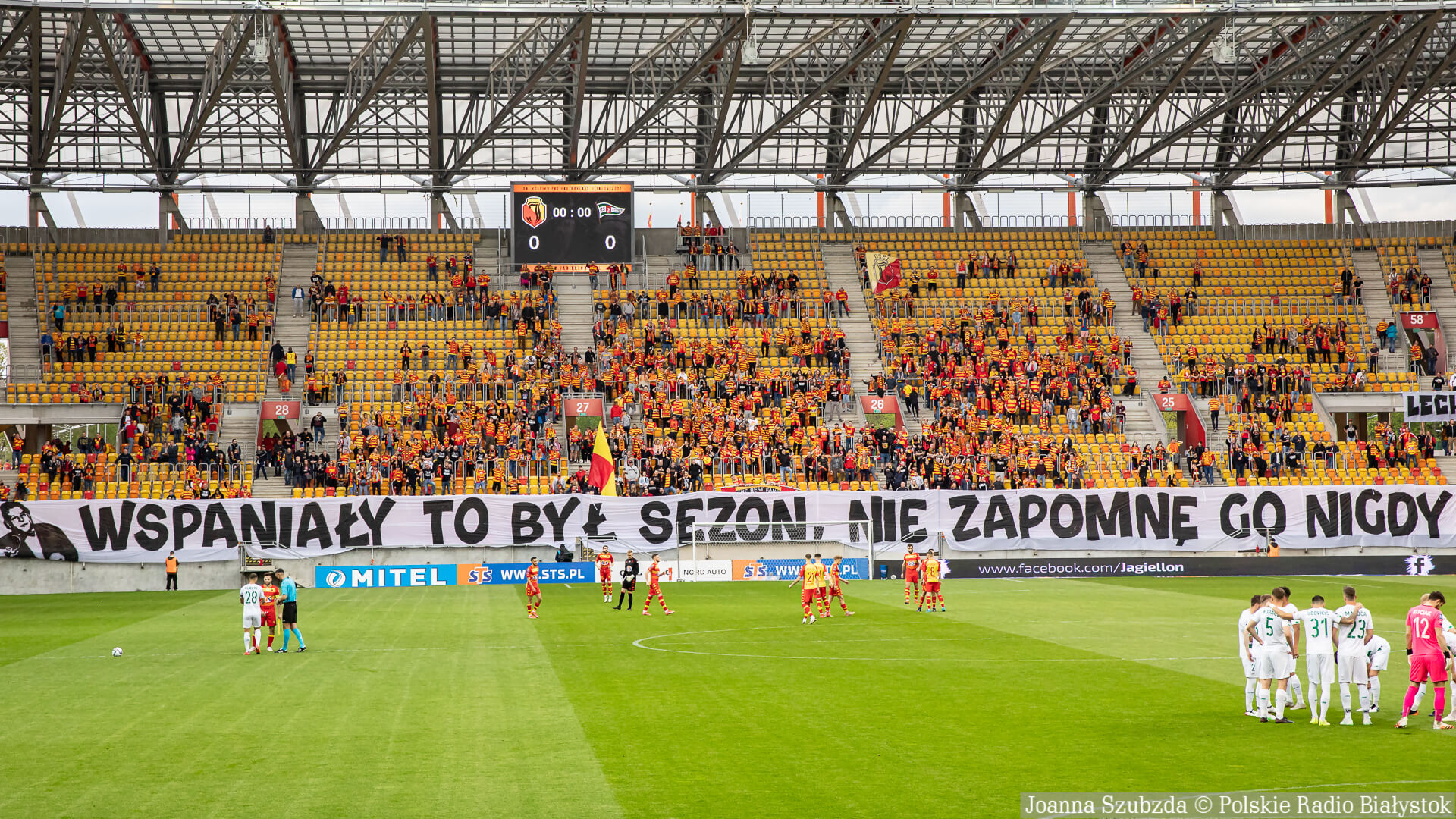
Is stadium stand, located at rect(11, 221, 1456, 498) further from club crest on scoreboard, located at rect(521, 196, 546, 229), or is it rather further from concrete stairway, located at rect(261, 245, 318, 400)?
club crest on scoreboard, located at rect(521, 196, 546, 229)

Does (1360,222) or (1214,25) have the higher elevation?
(1214,25)

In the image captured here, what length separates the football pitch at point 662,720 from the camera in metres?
12.6

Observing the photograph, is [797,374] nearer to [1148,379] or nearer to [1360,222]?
[1148,379]

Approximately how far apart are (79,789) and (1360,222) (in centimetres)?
6471

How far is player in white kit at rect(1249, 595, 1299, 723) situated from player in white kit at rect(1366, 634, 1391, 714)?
0.81 m

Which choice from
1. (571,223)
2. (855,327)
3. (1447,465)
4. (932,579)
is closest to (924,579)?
(932,579)

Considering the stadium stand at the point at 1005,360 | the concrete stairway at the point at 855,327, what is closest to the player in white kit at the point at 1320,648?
the stadium stand at the point at 1005,360

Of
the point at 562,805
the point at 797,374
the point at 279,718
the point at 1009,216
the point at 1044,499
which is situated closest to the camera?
the point at 562,805

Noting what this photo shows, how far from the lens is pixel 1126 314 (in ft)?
194

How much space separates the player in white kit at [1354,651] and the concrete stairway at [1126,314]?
37.4m

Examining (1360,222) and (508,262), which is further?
(1360,222)

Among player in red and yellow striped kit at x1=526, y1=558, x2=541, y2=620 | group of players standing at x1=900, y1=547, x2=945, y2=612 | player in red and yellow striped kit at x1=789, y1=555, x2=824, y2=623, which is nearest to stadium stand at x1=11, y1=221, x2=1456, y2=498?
group of players standing at x1=900, y1=547, x2=945, y2=612

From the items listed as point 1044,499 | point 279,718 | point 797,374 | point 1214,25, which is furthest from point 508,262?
point 279,718

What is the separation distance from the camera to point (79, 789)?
42.4 feet
